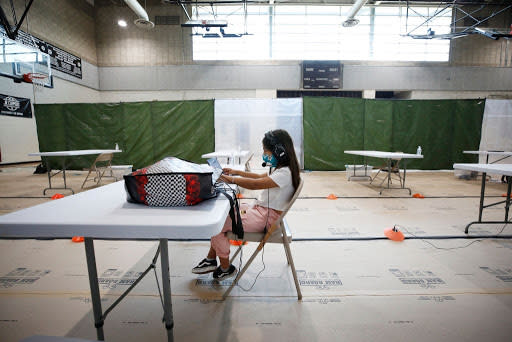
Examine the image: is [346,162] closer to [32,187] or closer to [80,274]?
[80,274]

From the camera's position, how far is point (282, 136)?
1.49 metres

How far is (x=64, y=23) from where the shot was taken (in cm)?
808

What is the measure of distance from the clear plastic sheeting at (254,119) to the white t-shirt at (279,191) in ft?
16.5

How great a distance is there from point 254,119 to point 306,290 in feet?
17.7

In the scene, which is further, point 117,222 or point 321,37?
point 321,37

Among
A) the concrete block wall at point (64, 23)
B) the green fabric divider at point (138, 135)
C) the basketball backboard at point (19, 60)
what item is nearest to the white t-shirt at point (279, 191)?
the green fabric divider at point (138, 135)

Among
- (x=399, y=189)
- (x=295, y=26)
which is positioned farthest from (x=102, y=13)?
(x=399, y=189)

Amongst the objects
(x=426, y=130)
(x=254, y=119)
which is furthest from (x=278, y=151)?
(x=426, y=130)

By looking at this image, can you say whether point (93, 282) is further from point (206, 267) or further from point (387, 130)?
point (387, 130)

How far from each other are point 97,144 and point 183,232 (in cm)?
751

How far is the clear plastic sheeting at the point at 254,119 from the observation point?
650cm

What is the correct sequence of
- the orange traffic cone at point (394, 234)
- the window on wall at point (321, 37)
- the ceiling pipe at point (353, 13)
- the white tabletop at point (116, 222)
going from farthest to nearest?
the window on wall at point (321, 37), the ceiling pipe at point (353, 13), the orange traffic cone at point (394, 234), the white tabletop at point (116, 222)

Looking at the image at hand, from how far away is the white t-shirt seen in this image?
4.60 feet

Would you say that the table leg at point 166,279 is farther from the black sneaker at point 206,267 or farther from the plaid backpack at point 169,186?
the black sneaker at point 206,267
